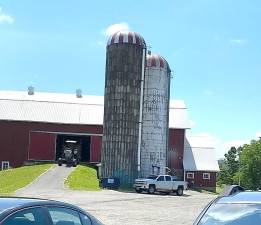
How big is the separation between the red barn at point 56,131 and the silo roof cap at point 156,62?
41.9 ft

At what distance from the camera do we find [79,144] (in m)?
65.6

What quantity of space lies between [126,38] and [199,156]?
2345 cm

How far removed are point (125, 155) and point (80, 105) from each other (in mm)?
21164

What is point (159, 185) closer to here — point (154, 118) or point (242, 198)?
point (154, 118)

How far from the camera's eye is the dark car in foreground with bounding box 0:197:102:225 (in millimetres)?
5910

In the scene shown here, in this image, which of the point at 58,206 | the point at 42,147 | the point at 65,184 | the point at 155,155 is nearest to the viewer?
the point at 58,206

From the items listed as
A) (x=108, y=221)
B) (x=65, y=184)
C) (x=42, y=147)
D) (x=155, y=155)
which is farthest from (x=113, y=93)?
(x=108, y=221)

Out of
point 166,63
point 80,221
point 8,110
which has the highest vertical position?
point 166,63

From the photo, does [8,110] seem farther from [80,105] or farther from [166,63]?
[166,63]

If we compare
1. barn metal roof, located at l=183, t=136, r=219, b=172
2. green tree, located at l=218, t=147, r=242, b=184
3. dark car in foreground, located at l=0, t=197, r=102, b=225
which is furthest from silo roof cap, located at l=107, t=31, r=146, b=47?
green tree, located at l=218, t=147, r=242, b=184

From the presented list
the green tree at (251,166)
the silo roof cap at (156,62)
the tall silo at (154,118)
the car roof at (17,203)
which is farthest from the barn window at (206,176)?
the car roof at (17,203)

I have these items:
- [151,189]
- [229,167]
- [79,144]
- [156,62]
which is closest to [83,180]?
[151,189]

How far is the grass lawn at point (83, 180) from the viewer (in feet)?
136

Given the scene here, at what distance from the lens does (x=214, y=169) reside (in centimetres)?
6750
